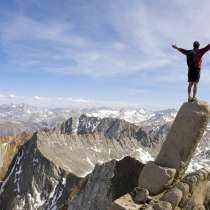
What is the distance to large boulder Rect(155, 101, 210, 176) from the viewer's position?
19625 mm

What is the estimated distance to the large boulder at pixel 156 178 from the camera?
62.0 ft

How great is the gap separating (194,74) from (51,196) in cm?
15012

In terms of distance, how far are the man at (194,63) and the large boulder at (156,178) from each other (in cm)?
386

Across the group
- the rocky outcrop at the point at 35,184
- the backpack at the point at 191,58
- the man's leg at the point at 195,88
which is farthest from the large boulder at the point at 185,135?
the rocky outcrop at the point at 35,184

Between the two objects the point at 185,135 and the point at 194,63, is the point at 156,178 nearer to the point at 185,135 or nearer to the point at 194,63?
the point at 185,135

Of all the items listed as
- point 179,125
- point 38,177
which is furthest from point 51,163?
point 179,125

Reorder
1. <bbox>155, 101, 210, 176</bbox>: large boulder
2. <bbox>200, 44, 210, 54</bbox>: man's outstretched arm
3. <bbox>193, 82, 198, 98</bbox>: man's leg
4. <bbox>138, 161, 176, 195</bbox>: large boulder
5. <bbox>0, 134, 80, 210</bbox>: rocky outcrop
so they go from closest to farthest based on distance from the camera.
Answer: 1. <bbox>138, 161, 176, 195</bbox>: large boulder
2. <bbox>200, 44, 210, 54</bbox>: man's outstretched arm
3. <bbox>155, 101, 210, 176</bbox>: large boulder
4. <bbox>193, 82, 198, 98</bbox>: man's leg
5. <bbox>0, 134, 80, 210</bbox>: rocky outcrop

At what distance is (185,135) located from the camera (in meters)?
19.9

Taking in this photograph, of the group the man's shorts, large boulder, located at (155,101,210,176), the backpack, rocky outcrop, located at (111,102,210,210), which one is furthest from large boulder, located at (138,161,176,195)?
the backpack

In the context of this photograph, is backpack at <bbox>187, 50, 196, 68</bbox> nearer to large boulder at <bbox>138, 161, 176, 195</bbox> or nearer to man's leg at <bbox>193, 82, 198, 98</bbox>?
man's leg at <bbox>193, 82, 198, 98</bbox>

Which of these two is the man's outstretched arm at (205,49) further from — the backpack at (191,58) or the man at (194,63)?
the backpack at (191,58)

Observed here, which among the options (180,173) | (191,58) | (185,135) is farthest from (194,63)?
(180,173)

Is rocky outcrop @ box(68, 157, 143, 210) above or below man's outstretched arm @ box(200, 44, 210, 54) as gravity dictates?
below

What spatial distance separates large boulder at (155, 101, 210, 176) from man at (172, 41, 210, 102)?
687mm
